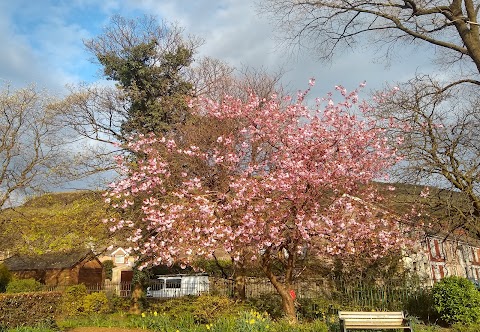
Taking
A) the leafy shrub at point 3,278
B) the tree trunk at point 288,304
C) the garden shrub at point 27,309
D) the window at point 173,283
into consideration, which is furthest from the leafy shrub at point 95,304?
the leafy shrub at point 3,278

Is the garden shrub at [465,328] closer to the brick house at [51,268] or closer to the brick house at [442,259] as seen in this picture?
the brick house at [442,259]

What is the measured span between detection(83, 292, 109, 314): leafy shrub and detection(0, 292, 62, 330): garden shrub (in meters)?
3.59

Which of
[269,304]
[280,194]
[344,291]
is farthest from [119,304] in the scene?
[280,194]

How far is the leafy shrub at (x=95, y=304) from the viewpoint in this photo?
16.2 meters

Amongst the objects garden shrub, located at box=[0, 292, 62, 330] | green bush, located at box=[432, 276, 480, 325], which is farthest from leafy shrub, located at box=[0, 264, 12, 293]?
green bush, located at box=[432, 276, 480, 325]

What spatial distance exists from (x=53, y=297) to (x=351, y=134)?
33.9ft

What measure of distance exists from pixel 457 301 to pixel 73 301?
13.7 meters

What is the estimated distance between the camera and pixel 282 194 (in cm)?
1064

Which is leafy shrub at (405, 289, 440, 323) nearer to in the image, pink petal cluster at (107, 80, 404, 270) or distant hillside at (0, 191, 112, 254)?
pink petal cluster at (107, 80, 404, 270)

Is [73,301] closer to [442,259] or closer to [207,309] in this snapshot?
[207,309]

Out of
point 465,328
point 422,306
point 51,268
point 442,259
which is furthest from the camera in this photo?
point 51,268

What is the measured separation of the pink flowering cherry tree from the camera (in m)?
10.5

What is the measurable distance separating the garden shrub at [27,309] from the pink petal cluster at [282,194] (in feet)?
11.3

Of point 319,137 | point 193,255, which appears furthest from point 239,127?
point 193,255
